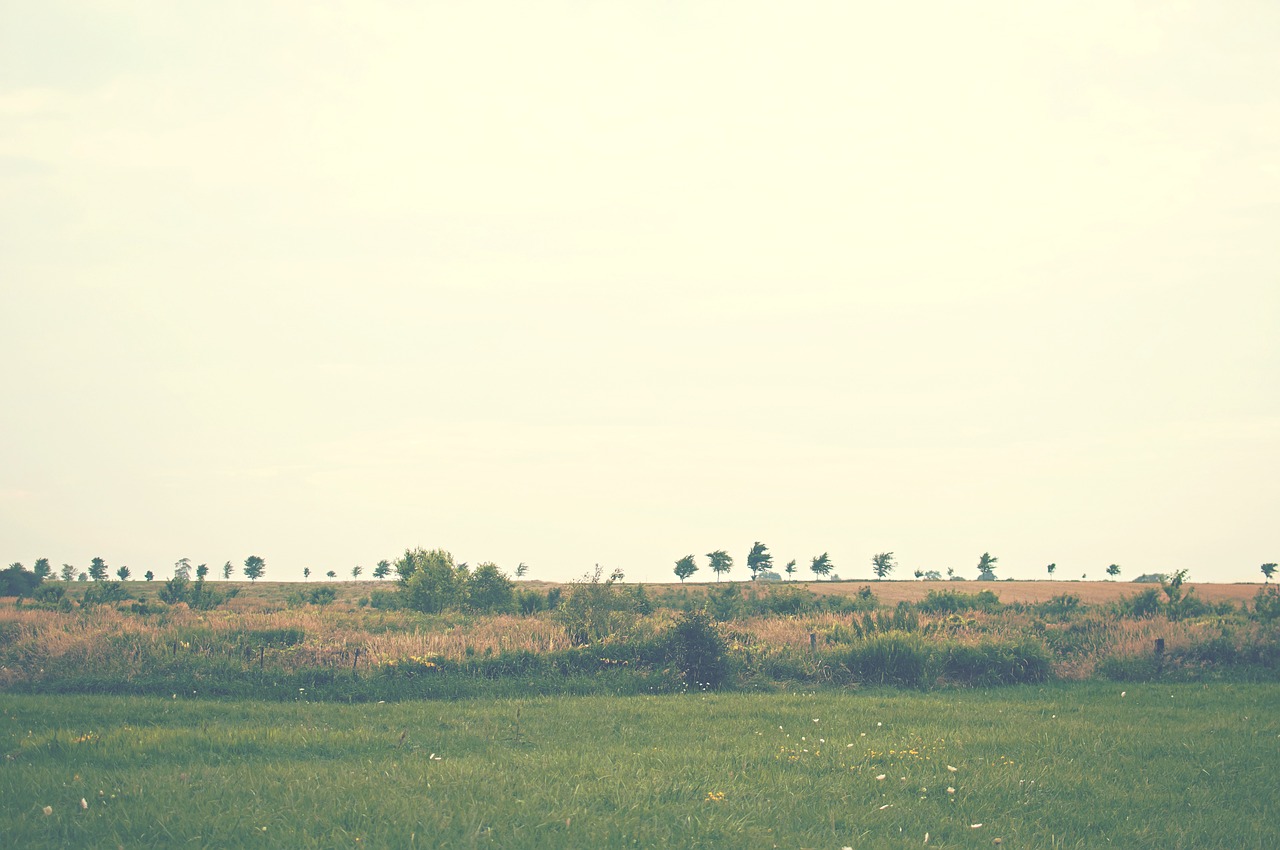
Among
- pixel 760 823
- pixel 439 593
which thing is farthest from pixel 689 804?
pixel 439 593

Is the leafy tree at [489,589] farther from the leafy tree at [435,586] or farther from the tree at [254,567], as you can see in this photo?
the tree at [254,567]

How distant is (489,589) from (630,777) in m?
43.5

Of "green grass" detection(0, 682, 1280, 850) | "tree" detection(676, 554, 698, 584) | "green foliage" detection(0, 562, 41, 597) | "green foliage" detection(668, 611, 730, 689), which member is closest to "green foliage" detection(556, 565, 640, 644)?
"green foliage" detection(668, 611, 730, 689)

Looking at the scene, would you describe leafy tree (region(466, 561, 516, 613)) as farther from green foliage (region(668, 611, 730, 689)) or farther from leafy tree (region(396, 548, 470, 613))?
green foliage (region(668, 611, 730, 689))

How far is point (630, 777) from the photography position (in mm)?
10078

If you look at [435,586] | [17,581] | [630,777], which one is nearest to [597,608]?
[630,777]

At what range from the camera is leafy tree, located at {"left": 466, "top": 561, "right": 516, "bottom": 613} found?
5141cm

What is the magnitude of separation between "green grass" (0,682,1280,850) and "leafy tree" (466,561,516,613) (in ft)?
116

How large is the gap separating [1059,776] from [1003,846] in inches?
130

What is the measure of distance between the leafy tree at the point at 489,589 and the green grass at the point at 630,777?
3531cm

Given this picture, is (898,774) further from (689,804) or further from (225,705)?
(225,705)

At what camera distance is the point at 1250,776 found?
10.9 metres

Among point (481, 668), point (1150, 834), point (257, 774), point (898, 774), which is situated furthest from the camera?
point (481, 668)

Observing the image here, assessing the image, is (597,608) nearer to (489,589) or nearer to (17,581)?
(489,589)
